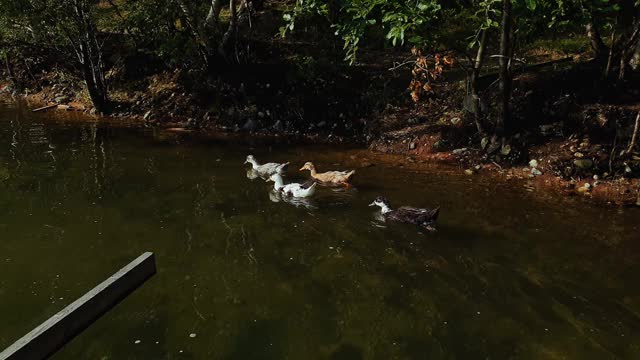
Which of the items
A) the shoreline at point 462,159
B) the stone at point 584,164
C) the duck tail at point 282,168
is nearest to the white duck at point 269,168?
the duck tail at point 282,168

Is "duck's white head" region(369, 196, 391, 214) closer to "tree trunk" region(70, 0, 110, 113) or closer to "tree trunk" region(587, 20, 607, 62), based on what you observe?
"tree trunk" region(587, 20, 607, 62)

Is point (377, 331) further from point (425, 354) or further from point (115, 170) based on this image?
point (115, 170)

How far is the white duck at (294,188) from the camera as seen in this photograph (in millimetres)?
11883

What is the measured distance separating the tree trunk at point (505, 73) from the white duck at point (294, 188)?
239 inches

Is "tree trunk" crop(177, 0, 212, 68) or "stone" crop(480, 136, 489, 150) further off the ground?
"tree trunk" crop(177, 0, 212, 68)

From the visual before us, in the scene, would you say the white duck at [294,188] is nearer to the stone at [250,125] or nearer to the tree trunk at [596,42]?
the stone at [250,125]

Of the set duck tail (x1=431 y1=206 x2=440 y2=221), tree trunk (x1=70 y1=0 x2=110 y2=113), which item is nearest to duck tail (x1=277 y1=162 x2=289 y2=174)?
duck tail (x1=431 y1=206 x2=440 y2=221)

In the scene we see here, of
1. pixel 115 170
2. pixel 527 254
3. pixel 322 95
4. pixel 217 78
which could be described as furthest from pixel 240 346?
pixel 217 78

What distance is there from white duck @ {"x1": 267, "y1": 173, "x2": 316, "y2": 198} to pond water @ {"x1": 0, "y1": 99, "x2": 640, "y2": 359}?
0.84ft

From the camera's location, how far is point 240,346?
21.4 feet

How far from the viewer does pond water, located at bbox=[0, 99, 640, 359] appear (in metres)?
6.72

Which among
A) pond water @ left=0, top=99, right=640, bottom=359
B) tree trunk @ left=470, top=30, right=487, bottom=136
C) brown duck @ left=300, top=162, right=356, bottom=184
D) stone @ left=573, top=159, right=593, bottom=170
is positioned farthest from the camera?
tree trunk @ left=470, top=30, right=487, bottom=136

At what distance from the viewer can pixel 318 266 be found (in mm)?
8703

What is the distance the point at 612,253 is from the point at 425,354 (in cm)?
481
